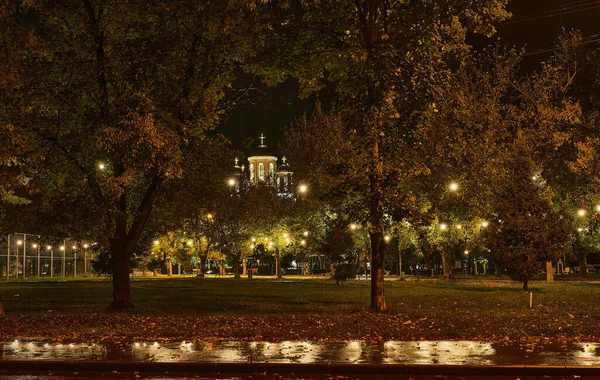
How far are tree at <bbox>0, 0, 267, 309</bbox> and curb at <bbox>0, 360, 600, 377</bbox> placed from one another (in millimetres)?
7820

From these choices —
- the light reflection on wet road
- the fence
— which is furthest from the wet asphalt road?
the fence

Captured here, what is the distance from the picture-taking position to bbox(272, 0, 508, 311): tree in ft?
60.7

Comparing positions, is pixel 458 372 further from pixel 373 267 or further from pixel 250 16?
pixel 250 16

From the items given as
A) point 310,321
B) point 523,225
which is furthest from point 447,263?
point 310,321

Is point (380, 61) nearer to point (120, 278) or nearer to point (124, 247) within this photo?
point (124, 247)

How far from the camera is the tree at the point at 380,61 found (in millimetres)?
18500

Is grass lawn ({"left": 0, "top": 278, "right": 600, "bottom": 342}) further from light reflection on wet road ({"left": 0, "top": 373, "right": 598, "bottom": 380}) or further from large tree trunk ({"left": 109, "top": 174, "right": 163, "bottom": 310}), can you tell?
light reflection on wet road ({"left": 0, "top": 373, "right": 598, "bottom": 380})

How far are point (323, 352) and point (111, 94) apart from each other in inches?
522

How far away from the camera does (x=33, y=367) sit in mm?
12289

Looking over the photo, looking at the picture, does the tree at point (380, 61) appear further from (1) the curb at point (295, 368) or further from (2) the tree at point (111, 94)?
(1) the curb at point (295, 368)

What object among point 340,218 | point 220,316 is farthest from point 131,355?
point 340,218

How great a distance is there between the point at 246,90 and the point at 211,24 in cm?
514

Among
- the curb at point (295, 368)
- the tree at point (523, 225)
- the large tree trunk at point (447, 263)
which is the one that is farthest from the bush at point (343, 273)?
the curb at point (295, 368)

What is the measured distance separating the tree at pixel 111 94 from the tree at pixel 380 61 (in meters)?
2.01
